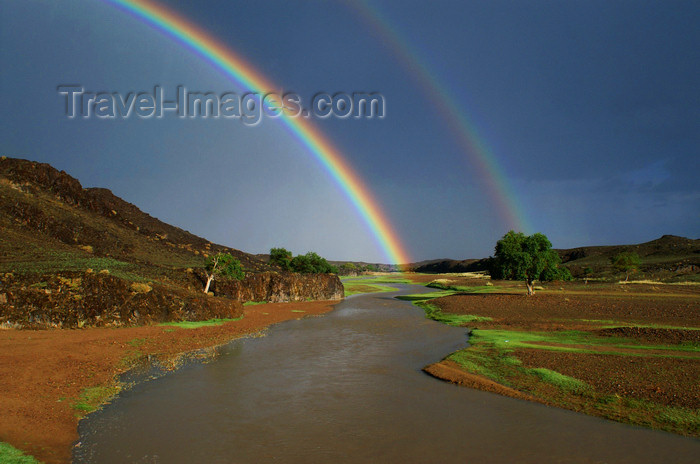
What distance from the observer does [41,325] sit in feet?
84.2

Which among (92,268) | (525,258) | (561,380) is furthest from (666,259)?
(92,268)

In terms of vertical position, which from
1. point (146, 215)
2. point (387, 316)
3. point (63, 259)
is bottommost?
point (387, 316)

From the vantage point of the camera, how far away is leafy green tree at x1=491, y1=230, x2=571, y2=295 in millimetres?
54688

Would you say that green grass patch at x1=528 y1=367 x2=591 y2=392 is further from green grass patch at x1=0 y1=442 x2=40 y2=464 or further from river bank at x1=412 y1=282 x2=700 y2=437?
green grass patch at x1=0 y1=442 x2=40 y2=464

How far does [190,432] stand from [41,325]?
68.1ft

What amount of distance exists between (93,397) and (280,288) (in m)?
47.6

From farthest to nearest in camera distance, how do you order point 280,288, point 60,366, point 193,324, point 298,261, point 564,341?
point 298,261
point 280,288
point 193,324
point 564,341
point 60,366

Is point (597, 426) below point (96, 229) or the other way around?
below

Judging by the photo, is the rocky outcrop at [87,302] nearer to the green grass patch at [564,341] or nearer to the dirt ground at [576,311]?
the green grass patch at [564,341]

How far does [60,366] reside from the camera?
1736 cm

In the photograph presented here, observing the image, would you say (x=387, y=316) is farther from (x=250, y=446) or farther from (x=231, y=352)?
(x=250, y=446)

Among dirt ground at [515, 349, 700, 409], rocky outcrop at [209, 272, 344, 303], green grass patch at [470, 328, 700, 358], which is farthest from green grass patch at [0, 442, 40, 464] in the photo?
rocky outcrop at [209, 272, 344, 303]

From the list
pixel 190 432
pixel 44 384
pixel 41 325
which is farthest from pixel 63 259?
pixel 190 432

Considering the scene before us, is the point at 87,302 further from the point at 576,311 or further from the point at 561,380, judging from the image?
the point at 576,311
